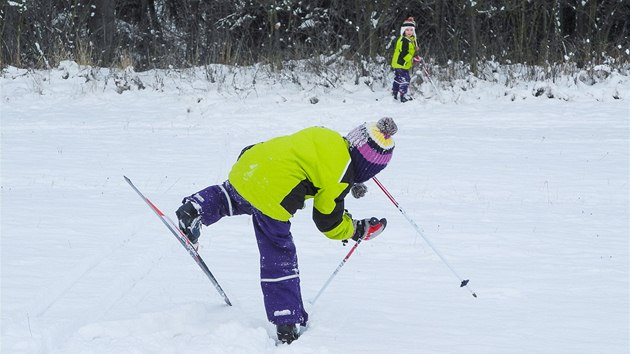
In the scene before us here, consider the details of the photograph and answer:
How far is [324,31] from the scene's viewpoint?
1825 centimetres

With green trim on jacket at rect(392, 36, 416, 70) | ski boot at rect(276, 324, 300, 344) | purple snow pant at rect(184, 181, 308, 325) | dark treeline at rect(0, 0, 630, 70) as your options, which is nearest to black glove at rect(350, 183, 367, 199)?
purple snow pant at rect(184, 181, 308, 325)

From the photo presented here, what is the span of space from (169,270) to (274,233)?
1.55 m

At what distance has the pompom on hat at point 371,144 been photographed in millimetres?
4074

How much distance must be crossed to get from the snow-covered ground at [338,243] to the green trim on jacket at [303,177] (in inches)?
28.2

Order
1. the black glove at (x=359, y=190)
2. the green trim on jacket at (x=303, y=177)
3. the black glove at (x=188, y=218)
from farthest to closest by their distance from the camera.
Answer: the black glove at (x=359, y=190) < the black glove at (x=188, y=218) < the green trim on jacket at (x=303, y=177)

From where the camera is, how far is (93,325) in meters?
3.98

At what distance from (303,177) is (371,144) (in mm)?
434

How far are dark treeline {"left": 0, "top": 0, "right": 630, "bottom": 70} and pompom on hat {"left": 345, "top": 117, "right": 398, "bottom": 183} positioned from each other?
39.7ft

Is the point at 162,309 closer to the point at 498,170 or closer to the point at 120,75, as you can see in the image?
the point at 498,170

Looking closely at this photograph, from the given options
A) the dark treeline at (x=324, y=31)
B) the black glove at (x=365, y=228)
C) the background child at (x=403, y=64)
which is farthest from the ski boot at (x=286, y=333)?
the dark treeline at (x=324, y=31)

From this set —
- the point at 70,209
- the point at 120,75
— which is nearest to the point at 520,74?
the point at 120,75

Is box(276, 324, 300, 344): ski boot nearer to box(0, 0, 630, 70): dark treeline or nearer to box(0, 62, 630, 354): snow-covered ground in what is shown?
box(0, 62, 630, 354): snow-covered ground

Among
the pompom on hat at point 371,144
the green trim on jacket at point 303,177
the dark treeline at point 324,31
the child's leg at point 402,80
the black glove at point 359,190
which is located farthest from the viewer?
the dark treeline at point 324,31

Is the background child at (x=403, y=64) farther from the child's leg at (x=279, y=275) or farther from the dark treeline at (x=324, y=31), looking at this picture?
the child's leg at (x=279, y=275)
